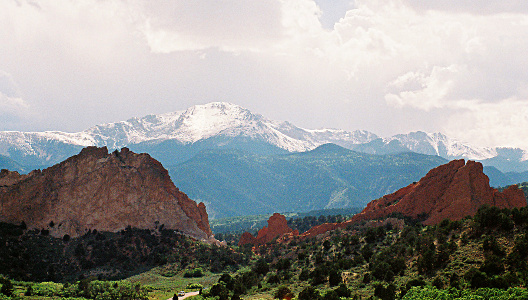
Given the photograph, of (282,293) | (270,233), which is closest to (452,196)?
(282,293)

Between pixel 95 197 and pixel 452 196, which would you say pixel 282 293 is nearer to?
pixel 452 196

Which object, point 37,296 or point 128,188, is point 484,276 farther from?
point 128,188

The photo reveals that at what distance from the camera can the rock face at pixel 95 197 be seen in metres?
117

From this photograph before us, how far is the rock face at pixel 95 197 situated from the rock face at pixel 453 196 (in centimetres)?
6452

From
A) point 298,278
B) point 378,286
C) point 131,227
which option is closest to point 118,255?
point 131,227

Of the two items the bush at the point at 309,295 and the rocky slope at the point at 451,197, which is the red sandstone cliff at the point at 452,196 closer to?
the rocky slope at the point at 451,197

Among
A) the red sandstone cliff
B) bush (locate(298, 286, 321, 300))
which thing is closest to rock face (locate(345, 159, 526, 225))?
the red sandstone cliff

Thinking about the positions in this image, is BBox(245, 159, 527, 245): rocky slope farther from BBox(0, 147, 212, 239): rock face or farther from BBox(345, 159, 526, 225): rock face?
BBox(0, 147, 212, 239): rock face

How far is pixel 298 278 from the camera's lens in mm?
79312

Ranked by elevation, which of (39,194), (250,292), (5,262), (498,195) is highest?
(39,194)

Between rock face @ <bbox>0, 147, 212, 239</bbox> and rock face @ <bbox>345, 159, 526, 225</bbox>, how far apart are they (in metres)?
64.5

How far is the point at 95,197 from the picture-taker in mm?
124438

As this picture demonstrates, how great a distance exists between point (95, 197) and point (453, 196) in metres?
96.7

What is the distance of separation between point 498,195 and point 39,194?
398 ft
